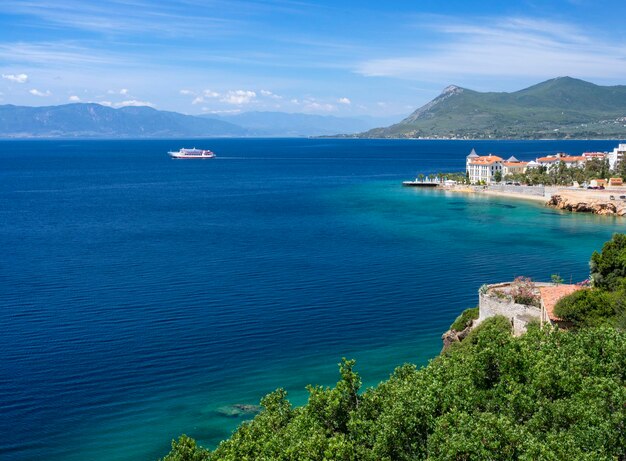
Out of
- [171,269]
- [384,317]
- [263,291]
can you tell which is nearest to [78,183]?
[171,269]

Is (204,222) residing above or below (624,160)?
below

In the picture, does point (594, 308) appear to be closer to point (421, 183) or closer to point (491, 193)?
point (491, 193)

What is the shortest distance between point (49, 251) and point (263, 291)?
84.2 feet

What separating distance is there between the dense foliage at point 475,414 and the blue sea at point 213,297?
9181mm

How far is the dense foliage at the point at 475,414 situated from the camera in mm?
14203

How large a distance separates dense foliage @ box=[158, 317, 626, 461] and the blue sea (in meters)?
9.18

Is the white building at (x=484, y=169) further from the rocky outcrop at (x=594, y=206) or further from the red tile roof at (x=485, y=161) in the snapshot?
the rocky outcrop at (x=594, y=206)

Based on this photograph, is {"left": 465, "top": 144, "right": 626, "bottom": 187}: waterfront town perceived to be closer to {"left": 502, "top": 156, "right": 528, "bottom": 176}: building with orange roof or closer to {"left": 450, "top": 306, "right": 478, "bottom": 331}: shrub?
{"left": 502, "top": 156, "right": 528, "bottom": 176}: building with orange roof

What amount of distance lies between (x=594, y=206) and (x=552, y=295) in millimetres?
62999

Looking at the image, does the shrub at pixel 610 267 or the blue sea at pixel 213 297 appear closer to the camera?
the blue sea at pixel 213 297

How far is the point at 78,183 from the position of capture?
128 metres

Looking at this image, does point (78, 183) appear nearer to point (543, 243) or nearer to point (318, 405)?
point (543, 243)

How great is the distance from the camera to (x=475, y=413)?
52.2ft

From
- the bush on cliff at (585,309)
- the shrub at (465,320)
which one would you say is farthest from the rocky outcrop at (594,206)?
the bush on cliff at (585,309)
